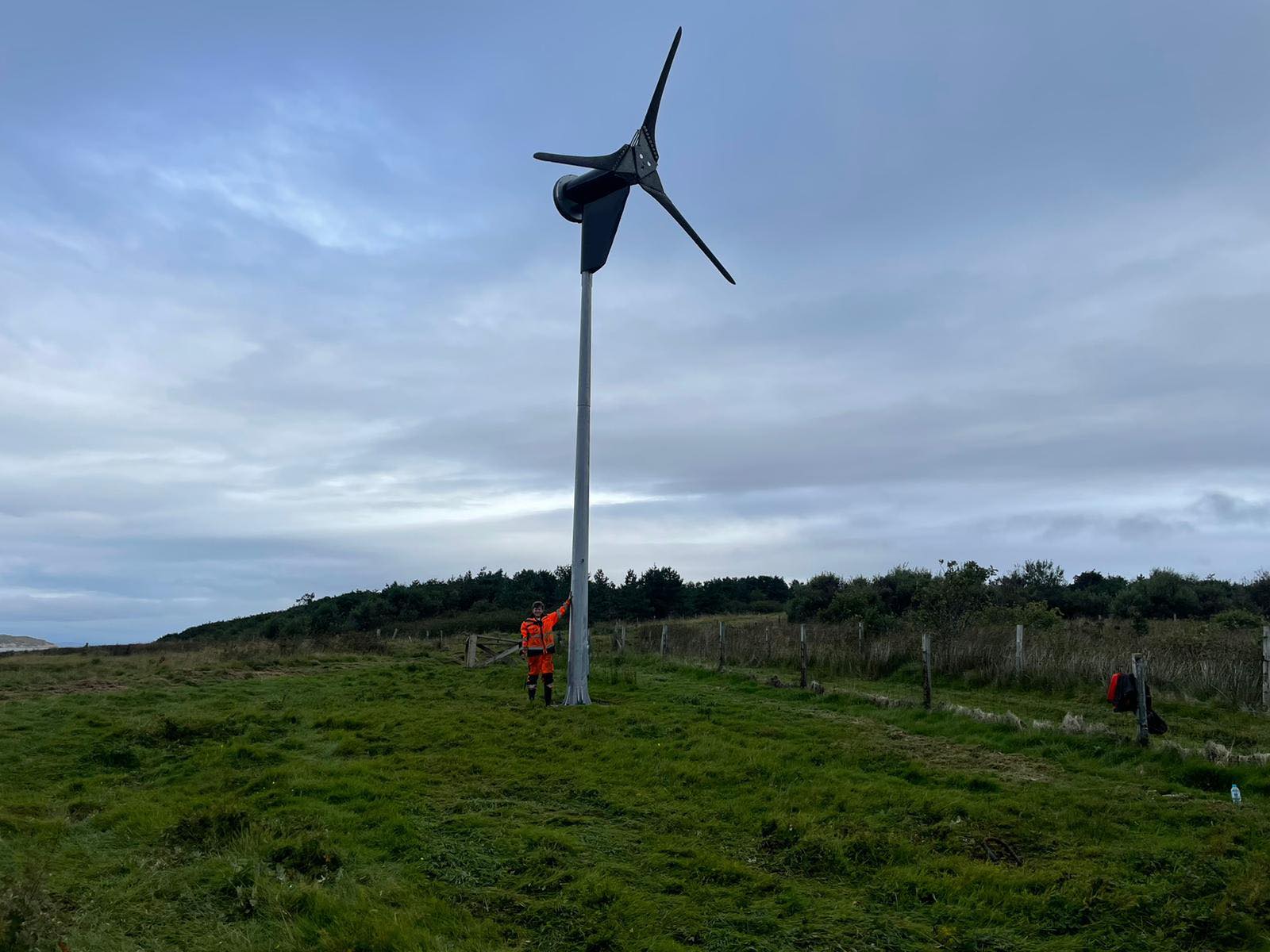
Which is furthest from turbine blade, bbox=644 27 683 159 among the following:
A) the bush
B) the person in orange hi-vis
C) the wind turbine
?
the bush

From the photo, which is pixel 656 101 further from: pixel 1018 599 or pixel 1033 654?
pixel 1018 599

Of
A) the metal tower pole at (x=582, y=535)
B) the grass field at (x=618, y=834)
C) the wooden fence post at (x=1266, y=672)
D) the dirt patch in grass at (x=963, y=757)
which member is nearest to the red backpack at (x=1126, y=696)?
the grass field at (x=618, y=834)

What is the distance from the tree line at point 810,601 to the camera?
102 ft

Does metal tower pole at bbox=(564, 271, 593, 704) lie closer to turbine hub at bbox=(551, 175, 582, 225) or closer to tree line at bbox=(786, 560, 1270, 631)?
turbine hub at bbox=(551, 175, 582, 225)

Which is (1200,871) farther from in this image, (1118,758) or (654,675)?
(654,675)

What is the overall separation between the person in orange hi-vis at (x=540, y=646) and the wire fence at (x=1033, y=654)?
27.7ft

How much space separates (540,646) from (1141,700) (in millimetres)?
9933

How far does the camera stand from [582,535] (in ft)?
58.1

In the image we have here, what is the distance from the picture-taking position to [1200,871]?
22.9ft

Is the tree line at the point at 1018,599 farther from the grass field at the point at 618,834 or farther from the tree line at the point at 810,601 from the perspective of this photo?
the grass field at the point at 618,834

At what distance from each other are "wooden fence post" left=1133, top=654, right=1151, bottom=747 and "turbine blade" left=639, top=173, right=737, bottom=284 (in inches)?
526

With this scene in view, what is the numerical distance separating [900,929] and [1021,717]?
10.1 metres

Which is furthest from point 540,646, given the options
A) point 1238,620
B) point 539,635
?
point 1238,620

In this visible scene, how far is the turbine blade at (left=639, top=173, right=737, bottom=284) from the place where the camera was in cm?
2019
